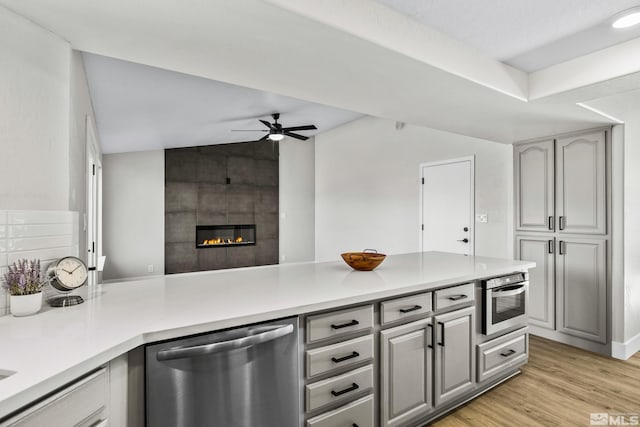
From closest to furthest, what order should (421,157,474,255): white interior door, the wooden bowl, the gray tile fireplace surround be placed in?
the wooden bowl → (421,157,474,255): white interior door → the gray tile fireplace surround

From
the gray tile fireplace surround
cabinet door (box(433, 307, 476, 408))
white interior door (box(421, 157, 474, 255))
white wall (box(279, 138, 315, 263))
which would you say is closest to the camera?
cabinet door (box(433, 307, 476, 408))

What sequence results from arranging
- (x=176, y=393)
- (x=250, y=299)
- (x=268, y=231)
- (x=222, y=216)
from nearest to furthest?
(x=176, y=393) → (x=250, y=299) → (x=222, y=216) → (x=268, y=231)

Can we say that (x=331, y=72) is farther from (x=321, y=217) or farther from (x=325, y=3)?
(x=321, y=217)

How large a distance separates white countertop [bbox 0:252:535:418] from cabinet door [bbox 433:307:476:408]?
253mm

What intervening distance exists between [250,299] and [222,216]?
5.63 meters

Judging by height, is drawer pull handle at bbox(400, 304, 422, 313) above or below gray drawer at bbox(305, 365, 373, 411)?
above

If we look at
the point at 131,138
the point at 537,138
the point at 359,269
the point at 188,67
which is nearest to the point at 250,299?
the point at 359,269

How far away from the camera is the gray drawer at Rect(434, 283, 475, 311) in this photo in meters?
2.04

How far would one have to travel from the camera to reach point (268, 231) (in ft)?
24.7

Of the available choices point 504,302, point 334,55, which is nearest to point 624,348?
point 504,302

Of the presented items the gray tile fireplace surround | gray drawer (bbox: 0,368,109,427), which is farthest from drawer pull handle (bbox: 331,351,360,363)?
the gray tile fireplace surround

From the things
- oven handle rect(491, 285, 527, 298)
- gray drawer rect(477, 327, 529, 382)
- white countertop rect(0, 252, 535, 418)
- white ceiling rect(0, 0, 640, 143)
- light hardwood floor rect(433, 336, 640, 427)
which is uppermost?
white ceiling rect(0, 0, 640, 143)

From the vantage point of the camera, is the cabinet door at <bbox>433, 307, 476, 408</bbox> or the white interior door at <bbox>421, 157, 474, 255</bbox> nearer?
the cabinet door at <bbox>433, 307, 476, 408</bbox>

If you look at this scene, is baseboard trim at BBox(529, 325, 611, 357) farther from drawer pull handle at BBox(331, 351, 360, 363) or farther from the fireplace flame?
the fireplace flame
